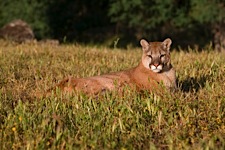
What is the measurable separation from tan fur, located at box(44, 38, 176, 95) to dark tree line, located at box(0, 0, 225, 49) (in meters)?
14.2

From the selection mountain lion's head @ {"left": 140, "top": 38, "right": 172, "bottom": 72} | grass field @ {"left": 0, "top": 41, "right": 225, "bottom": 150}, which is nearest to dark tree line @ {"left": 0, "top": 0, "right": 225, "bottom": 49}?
mountain lion's head @ {"left": 140, "top": 38, "right": 172, "bottom": 72}

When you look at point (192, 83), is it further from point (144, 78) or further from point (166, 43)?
point (144, 78)

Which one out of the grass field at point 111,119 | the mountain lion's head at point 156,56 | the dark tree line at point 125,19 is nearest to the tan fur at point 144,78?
the mountain lion's head at point 156,56

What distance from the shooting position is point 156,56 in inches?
344

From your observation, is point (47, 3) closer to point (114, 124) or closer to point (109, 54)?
point (109, 54)

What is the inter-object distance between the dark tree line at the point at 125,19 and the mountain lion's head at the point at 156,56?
46.2 ft

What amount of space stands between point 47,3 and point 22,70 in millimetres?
20071

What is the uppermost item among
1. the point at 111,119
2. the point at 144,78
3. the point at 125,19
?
the point at 125,19

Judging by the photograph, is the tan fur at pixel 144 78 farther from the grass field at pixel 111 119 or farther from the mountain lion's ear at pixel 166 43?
the grass field at pixel 111 119

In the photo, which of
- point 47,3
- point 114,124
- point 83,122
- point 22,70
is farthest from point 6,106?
point 47,3

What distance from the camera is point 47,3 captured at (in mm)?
30312

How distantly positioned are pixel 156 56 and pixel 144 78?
0.43 metres

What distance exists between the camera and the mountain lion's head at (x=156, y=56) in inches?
340

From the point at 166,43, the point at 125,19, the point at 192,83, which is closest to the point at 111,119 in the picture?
the point at 166,43
